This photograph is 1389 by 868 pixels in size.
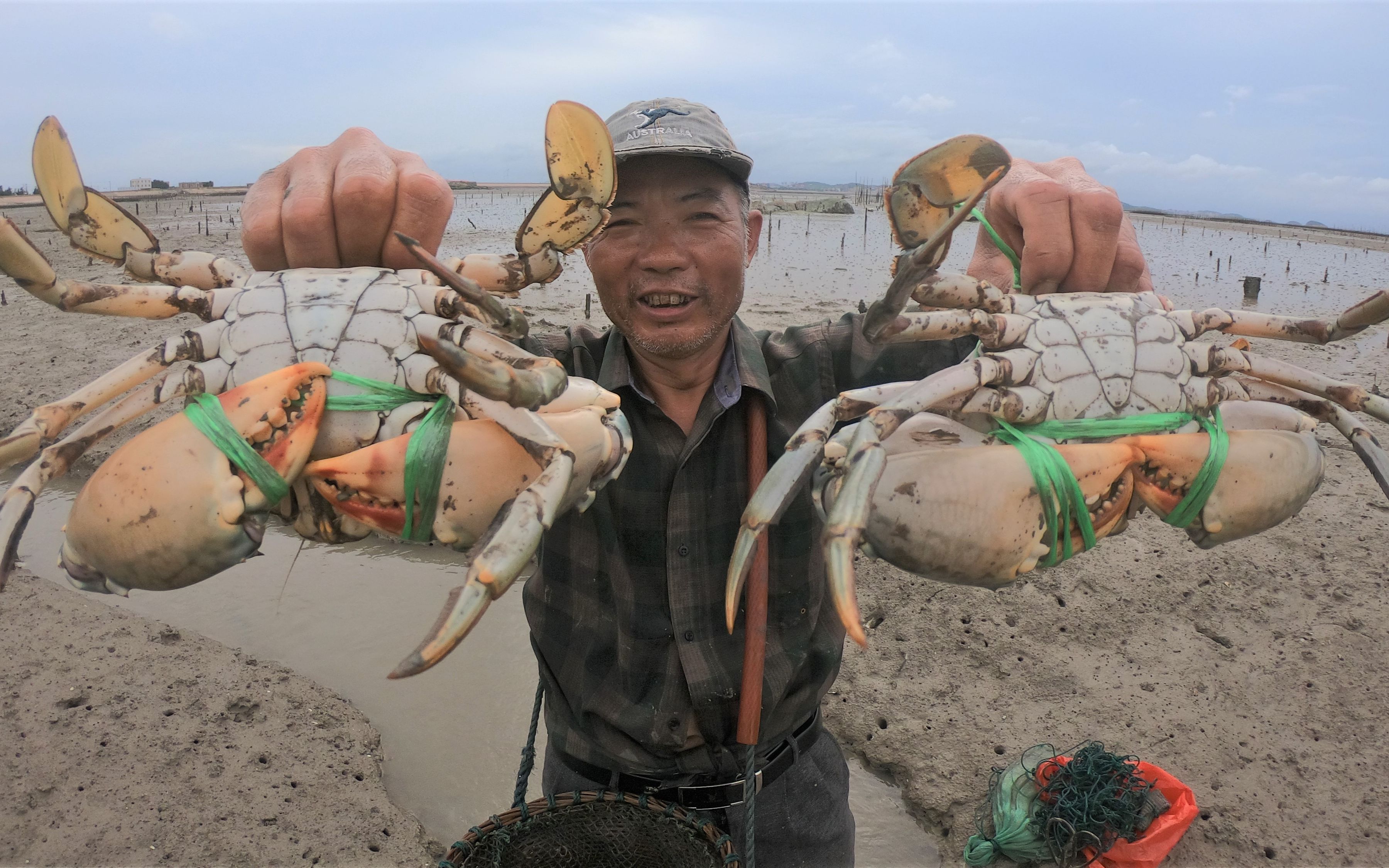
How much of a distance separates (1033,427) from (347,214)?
6.00 ft

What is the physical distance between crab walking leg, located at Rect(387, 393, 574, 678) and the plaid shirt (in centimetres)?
71

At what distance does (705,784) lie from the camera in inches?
96.7

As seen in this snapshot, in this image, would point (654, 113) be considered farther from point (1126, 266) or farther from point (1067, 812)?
point (1067, 812)

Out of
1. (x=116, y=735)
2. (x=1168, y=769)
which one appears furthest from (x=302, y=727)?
(x=1168, y=769)

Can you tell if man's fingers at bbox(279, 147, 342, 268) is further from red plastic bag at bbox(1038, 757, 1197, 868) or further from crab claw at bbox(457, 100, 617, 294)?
red plastic bag at bbox(1038, 757, 1197, 868)

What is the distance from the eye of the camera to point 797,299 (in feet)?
49.1

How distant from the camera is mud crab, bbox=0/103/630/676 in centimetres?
153

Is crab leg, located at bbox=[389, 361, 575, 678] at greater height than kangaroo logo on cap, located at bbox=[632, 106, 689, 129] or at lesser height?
lesser

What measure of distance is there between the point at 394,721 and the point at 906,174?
14.3 feet

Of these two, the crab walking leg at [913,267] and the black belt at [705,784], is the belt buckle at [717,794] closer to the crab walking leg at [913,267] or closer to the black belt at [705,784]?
the black belt at [705,784]

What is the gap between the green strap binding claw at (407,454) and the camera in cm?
156

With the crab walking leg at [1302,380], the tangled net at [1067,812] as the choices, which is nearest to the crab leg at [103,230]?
the crab walking leg at [1302,380]

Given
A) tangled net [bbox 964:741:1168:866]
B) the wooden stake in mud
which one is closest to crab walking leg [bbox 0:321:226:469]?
the wooden stake in mud

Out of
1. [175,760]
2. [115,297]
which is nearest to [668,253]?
[115,297]
